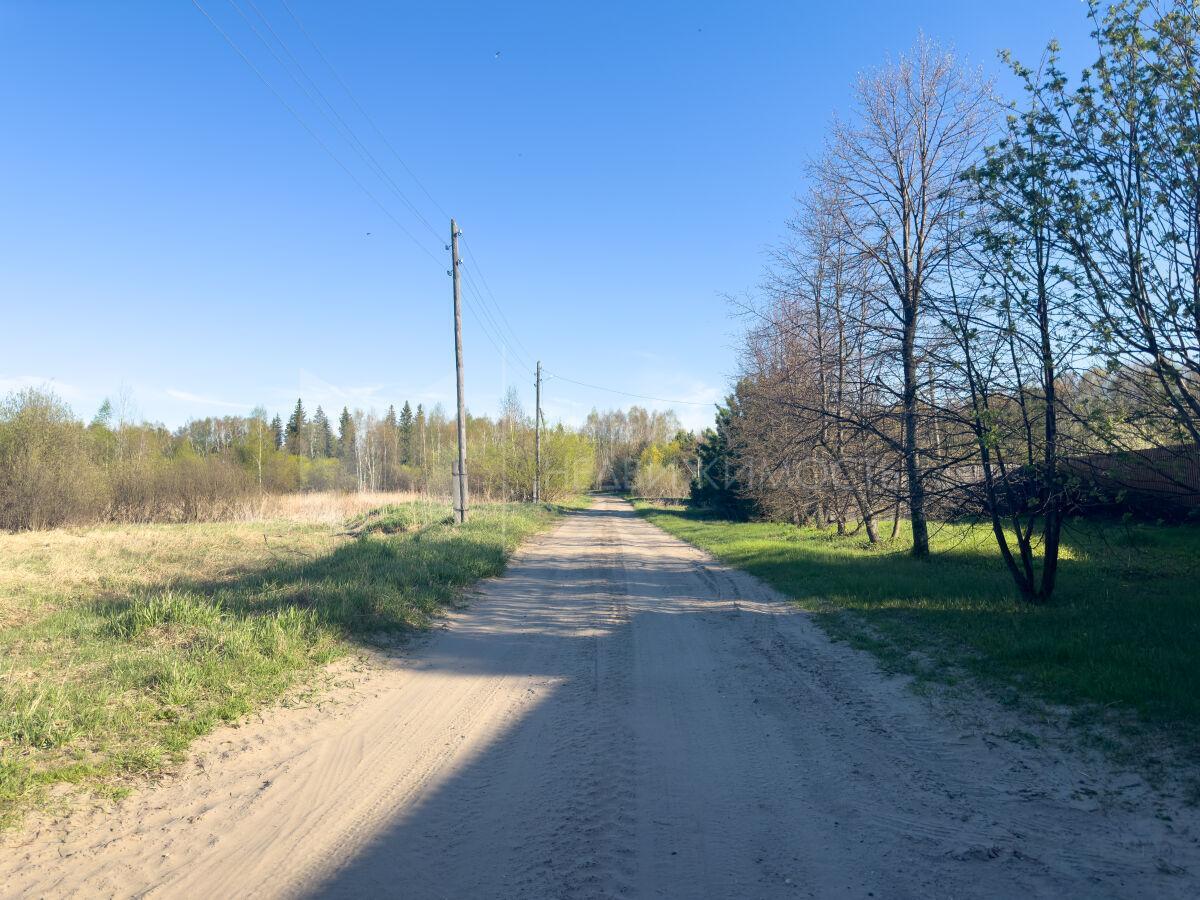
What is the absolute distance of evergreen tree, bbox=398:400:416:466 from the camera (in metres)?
79.1

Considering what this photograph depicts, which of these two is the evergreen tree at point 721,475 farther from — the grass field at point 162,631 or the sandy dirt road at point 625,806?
the sandy dirt road at point 625,806

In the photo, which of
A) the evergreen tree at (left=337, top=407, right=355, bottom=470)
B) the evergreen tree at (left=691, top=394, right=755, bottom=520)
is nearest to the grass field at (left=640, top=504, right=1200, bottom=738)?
the evergreen tree at (left=691, top=394, right=755, bottom=520)

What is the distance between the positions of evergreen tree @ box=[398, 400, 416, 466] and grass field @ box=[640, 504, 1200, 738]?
6569 cm

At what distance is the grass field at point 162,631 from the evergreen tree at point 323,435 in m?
72.5

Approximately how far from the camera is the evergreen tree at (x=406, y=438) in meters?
79.1

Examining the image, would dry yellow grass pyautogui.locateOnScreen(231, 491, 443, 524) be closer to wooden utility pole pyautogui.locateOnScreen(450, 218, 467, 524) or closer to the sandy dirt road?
wooden utility pole pyautogui.locateOnScreen(450, 218, 467, 524)

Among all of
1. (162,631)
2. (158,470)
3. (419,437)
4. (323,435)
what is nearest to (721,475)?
(158,470)

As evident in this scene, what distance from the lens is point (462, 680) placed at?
22.5 feet

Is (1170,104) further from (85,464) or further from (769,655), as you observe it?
(85,464)

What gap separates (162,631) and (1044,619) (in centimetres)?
966

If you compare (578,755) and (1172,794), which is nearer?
(1172,794)

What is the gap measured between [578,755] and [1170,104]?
7834 mm

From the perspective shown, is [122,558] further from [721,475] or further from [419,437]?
[419,437]

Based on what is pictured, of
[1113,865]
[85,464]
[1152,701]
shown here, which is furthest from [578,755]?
[85,464]
